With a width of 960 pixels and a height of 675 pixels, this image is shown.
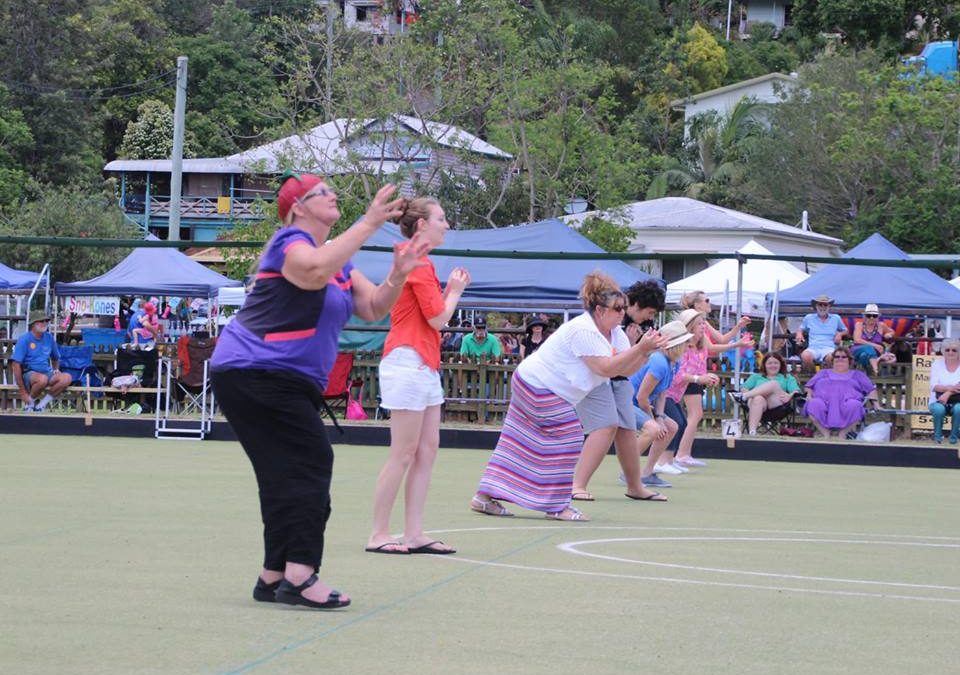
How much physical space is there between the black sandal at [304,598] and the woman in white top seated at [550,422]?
398 cm

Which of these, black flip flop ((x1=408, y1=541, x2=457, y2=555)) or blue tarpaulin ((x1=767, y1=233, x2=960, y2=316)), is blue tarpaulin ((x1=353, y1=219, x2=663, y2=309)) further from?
black flip flop ((x1=408, y1=541, x2=457, y2=555))

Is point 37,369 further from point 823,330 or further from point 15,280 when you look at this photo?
point 823,330

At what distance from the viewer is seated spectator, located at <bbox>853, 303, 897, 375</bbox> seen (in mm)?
19312

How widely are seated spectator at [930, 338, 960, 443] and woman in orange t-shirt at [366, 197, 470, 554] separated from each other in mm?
11367

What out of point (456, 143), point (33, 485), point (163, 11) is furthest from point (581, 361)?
point (163, 11)

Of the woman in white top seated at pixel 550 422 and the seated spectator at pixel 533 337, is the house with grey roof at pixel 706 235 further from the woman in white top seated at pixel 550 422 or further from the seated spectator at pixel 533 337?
the woman in white top seated at pixel 550 422

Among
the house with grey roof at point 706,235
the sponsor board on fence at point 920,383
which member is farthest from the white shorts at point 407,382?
the house with grey roof at point 706,235

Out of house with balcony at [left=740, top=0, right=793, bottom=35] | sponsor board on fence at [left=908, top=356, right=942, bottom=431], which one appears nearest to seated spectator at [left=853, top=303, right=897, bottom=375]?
sponsor board on fence at [left=908, top=356, right=942, bottom=431]

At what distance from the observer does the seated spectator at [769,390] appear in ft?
59.5

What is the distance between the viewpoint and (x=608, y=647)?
5.44 metres

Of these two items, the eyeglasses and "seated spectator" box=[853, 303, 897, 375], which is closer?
the eyeglasses

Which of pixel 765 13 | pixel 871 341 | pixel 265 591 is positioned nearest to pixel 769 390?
pixel 871 341

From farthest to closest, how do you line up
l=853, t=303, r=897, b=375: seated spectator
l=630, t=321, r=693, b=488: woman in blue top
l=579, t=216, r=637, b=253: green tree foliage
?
l=579, t=216, r=637, b=253: green tree foliage < l=853, t=303, r=897, b=375: seated spectator < l=630, t=321, r=693, b=488: woman in blue top

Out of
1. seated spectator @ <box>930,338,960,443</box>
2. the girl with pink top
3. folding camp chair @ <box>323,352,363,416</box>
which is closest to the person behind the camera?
the girl with pink top
